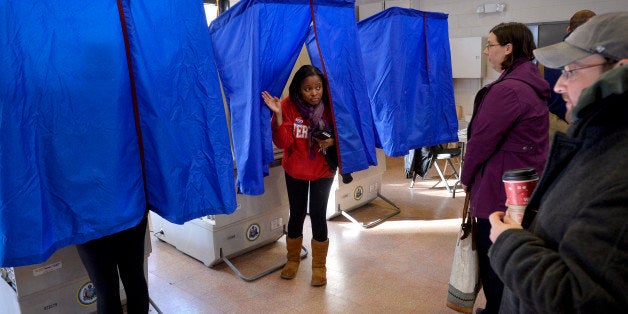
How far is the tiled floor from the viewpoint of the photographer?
2379mm

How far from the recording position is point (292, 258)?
8.81ft

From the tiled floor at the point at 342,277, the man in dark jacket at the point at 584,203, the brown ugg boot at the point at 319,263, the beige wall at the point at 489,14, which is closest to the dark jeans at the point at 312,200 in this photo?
the brown ugg boot at the point at 319,263

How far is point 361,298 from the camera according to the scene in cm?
243

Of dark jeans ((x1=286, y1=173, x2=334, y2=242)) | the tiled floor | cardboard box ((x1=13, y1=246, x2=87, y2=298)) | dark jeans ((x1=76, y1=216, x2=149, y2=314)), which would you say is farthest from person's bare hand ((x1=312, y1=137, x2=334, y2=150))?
cardboard box ((x1=13, y1=246, x2=87, y2=298))

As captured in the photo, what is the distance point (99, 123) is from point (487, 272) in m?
1.62

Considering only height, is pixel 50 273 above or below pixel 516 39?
below

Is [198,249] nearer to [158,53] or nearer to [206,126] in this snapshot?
[206,126]

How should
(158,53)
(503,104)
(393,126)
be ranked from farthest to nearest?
1. (393,126)
2. (503,104)
3. (158,53)

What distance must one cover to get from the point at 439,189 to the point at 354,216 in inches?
50.7

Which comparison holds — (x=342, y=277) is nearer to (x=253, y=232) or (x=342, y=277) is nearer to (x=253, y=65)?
(x=253, y=232)

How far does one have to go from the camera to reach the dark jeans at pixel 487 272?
1.79 meters

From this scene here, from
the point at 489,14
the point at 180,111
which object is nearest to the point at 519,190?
the point at 180,111

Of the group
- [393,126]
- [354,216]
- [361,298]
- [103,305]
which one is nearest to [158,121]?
[103,305]

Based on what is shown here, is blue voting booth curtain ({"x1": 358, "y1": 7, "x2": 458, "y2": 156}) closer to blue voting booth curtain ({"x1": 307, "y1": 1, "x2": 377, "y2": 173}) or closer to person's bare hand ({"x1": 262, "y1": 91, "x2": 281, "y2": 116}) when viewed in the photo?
blue voting booth curtain ({"x1": 307, "y1": 1, "x2": 377, "y2": 173})
